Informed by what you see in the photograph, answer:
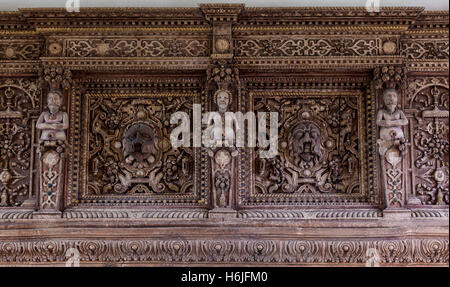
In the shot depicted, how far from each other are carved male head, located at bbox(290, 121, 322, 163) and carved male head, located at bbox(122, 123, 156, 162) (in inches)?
61.3

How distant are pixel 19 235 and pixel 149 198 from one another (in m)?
1.39

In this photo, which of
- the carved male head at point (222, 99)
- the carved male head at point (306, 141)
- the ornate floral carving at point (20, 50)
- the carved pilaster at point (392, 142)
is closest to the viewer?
the carved pilaster at point (392, 142)

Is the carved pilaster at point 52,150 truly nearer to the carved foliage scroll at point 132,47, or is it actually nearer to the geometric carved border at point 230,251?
the carved foliage scroll at point 132,47

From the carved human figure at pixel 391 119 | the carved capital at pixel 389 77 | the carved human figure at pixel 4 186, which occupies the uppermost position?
the carved capital at pixel 389 77

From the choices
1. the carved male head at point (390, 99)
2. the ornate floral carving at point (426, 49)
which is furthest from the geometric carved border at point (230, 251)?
the ornate floral carving at point (426, 49)

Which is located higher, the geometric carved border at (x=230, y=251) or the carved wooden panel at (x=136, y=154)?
the carved wooden panel at (x=136, y=154)

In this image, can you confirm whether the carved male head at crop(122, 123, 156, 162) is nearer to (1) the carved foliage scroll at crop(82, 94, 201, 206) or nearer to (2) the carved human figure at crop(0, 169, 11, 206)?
(1) the carved foliage scroll at crop(82, 94, 201, 206)

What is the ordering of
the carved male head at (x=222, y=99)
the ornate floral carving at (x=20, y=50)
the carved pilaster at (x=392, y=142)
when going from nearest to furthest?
the carved pilaster at (x=392, y=142)
the carved male head at (x=222, y=99)
the ornate floral carving at (x=20, y=50)

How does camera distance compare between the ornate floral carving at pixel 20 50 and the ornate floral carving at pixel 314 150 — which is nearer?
the ornate floral carving at pixel 314 150

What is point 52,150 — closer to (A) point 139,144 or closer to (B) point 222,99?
(A) point 139,144

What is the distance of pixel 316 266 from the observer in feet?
18.6

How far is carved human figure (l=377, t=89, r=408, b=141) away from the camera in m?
A: 5.83

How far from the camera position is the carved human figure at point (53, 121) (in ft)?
19.3

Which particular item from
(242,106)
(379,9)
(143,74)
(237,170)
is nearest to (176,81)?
(143,74)
